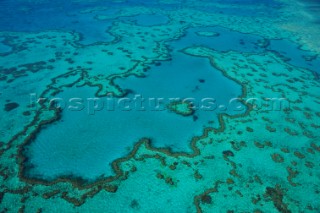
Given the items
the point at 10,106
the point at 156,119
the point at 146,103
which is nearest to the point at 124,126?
the point at 156,119

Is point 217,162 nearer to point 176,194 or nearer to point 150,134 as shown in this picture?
point 176,194

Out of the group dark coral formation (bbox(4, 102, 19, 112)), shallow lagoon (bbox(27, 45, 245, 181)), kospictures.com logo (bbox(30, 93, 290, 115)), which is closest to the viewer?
shallow lagoon (bbox(27, 45, 245, 181))

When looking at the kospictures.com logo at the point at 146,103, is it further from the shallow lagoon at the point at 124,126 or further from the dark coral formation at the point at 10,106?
the dark coral formation at the point at 10,106

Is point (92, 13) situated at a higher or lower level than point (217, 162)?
higher

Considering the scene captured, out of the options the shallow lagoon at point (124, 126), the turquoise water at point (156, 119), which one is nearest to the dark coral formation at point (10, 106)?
the turquoise water at point (156, 119)

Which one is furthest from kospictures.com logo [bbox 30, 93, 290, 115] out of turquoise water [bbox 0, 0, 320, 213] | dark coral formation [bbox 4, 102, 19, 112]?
dark coral formation [bbox 4, 102, 19, 112]

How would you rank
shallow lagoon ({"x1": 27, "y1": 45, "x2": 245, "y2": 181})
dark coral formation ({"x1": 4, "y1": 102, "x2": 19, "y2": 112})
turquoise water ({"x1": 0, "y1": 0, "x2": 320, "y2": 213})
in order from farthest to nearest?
dark coral formation ({"x1": 4, "y1": 102, "x2": 19, "y2": 112})
shallow lagoon ({"x1": 27, "y1": 45, "x2": 245, "y2": 181})
turquoise water ({"x1": 0, "y1": 0, "x2": 320, "y2": 213})

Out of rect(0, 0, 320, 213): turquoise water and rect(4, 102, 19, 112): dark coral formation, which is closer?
rect(0, 0, 320, 213): turquoise water

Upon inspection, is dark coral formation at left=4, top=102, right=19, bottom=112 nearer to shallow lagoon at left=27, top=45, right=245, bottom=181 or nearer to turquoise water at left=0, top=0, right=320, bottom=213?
turquoise water at left=0, top=0, right=320, bottom=213

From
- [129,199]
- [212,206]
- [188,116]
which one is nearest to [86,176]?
[129,199]
